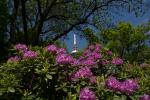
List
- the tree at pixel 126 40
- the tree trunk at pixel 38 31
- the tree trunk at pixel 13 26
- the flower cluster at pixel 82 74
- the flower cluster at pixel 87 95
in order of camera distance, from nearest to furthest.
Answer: the flower cluster at pixel 87 95 → the flower cluster at pixel 82 74 → the tree trunk at pixel 13 26 → the tree trunk at pixel 38 31 → the tree at pixel 126 40

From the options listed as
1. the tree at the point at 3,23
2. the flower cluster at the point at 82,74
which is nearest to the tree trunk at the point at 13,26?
the tree at the point at 3,23

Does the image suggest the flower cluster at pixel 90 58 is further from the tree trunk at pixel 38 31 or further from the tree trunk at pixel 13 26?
the tree trunk at pixel 38 31

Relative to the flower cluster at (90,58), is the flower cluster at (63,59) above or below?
above

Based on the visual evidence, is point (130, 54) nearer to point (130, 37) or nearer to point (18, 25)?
point (130, 37)

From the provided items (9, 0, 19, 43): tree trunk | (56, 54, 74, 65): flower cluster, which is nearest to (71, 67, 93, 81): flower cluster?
(56, 54, 74, 65): flower cluster

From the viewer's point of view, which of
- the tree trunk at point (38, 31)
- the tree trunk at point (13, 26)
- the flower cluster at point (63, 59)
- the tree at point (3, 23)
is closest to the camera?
the flower cluster at point (63, 59)

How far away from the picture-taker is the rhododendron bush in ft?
16.6

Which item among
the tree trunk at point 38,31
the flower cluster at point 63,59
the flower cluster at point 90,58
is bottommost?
the tree trunk at point 38,31

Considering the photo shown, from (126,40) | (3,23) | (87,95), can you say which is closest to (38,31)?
(3,23)

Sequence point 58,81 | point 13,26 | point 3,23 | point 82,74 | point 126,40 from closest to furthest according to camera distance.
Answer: point 82,74 < point 58,81 < point 3,23 < point 13,26 < point 126,40

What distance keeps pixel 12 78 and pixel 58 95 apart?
19.4 inches

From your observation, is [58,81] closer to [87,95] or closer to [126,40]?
[87,95]

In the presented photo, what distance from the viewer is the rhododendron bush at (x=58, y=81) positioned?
507 centimetres

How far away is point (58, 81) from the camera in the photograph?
5594 millimetres
